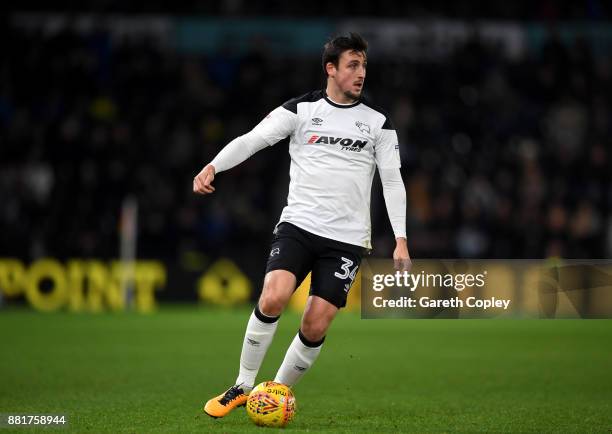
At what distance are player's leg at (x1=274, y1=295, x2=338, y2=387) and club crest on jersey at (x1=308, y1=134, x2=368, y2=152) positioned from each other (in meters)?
0.98

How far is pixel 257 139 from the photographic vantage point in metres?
7.03

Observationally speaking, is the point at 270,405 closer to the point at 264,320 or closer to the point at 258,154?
the point at 264,320

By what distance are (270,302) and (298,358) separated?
52cm

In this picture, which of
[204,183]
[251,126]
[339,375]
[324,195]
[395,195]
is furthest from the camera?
[251,126]

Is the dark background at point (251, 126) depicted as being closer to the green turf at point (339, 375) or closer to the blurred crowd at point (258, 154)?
the blurred crowd at point (258, 154)

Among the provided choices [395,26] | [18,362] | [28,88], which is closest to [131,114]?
[28,88]

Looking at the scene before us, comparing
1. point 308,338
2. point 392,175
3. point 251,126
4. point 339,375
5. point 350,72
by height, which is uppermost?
point 350,72

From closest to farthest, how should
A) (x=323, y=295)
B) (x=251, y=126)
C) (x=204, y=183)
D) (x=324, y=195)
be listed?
(x=204, y=183)
(x=323, y=295)
(x=324, y=195)
(x=251, y=126)

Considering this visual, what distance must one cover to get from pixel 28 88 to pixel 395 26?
24.2 ft

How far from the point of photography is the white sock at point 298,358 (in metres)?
7.12

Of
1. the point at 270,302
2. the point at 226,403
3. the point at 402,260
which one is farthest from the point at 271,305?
the point at 402,260

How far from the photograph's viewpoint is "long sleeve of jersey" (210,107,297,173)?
7.00 metres

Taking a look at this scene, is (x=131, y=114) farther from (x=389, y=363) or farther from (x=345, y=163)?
(x=345, y=163)

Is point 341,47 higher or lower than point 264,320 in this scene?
higher
